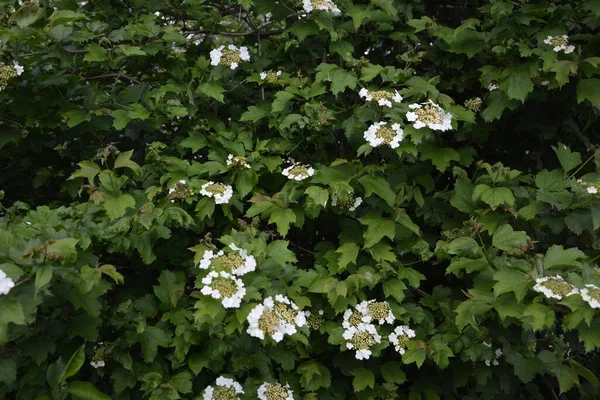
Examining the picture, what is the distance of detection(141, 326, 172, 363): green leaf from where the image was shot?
226cm

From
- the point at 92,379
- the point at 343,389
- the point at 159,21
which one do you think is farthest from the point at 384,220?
the point at 159,21

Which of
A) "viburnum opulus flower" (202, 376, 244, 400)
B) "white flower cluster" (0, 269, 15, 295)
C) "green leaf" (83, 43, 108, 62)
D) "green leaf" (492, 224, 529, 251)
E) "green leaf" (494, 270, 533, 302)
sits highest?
"white flower cluster" (0, 269, 15, 295)

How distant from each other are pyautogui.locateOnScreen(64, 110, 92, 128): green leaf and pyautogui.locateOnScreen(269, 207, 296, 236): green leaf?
37.7 inches

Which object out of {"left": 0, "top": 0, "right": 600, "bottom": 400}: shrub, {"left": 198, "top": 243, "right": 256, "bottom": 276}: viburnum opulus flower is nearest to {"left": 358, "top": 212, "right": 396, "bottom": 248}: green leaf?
{"left": 0, "top": 0, "right": 600, "bottom": 400}: shrub

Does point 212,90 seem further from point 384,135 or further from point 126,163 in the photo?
point 384,135

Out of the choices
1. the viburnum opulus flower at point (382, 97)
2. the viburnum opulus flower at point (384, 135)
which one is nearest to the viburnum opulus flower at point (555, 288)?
the viburnum opulus flower at point (384, 135)

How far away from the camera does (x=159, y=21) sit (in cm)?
332

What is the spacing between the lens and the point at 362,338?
2.38m

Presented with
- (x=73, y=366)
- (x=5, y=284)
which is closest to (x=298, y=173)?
(x=73, y=366)

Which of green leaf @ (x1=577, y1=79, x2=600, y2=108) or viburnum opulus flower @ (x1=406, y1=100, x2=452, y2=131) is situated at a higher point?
green leaf @ (x1=577, y1=79, x2=600, y2=108)

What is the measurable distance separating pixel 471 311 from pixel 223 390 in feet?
3.08

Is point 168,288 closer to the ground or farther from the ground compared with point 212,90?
closer to the ground

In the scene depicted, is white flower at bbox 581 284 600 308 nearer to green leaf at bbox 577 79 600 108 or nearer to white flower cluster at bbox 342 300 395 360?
white flower cluster at bbox 342 300 395 360

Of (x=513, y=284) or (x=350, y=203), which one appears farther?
(x=350, y=203)
